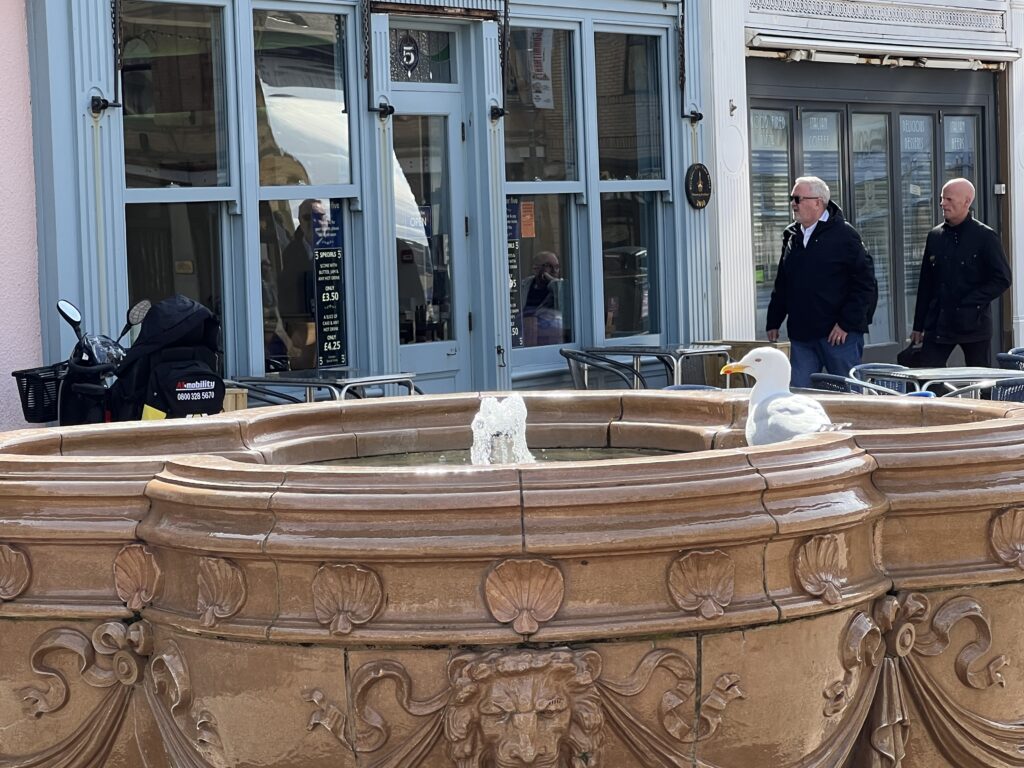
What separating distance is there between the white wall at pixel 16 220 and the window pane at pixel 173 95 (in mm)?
569

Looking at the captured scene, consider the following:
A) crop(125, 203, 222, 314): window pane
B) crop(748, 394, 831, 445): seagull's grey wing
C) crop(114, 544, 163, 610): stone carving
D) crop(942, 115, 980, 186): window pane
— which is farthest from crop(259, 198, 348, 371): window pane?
crop(942, 115, 980, 186): window pane

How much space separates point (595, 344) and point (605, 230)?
32.5 inches

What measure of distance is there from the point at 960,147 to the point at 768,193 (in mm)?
2932

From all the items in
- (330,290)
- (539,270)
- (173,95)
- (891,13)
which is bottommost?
(330,290)

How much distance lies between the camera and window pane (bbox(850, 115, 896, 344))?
1504 cm

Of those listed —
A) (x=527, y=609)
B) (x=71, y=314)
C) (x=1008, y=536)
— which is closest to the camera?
(x=527, y=609)


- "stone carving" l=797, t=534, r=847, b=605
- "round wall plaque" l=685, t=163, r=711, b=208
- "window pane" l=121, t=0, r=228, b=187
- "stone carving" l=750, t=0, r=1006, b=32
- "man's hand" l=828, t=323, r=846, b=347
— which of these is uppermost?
"stone carving" l=750, t=0, r=1006, b=32

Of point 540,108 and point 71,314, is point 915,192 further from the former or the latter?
point 71,314

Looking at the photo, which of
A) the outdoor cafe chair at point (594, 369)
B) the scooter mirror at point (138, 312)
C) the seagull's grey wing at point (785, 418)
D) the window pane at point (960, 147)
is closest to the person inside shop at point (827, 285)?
the outdoor cafe chair at point (594, 369)

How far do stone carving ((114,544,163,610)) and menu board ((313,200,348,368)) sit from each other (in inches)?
277

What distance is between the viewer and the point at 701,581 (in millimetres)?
3465

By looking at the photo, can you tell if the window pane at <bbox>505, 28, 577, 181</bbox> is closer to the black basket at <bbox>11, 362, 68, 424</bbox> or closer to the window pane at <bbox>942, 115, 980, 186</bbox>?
the black basket at <bbox>11, 362, 68, 424</bbox>

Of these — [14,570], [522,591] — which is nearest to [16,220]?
[14,570]

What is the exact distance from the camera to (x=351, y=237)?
35.6 feet
